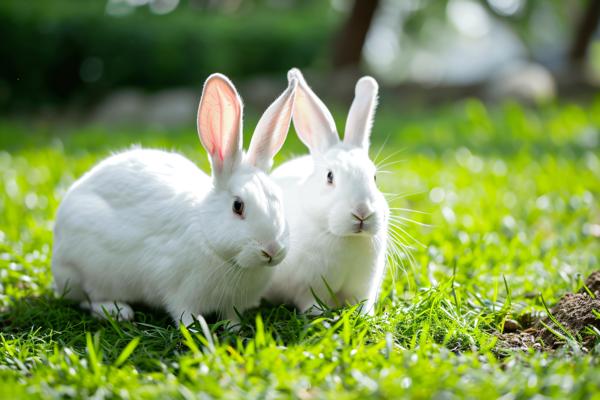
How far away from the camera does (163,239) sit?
10.6 ft

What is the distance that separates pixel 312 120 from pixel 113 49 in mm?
10235

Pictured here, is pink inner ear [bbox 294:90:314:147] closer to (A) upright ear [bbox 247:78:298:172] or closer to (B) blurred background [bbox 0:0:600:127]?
(A) upright ear [bbox 247:78:298:172]

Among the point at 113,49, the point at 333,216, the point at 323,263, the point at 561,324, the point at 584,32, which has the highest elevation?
the point at 113,49

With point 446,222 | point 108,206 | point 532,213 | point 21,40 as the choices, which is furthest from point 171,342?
point 21,40

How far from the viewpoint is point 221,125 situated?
9.91 ft

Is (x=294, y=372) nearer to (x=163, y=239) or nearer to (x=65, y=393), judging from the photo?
(x=65, y=393)

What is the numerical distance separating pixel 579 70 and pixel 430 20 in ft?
15.3

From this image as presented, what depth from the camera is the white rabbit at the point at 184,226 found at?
2932mm

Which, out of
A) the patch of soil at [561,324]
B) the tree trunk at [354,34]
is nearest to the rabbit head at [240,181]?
the patch of soil at [561,324]

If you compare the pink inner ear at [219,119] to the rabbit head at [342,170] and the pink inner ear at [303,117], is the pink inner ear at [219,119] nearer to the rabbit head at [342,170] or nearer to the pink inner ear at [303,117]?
the rabbit head at [342,170]

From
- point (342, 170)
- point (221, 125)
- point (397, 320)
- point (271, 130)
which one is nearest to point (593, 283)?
point (397, 320)

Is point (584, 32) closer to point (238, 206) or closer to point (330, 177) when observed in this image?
point (330, 177)

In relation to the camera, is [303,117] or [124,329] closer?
[124,329]

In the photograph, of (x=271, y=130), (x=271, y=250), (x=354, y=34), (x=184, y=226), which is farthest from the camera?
(x=354, y=34)
